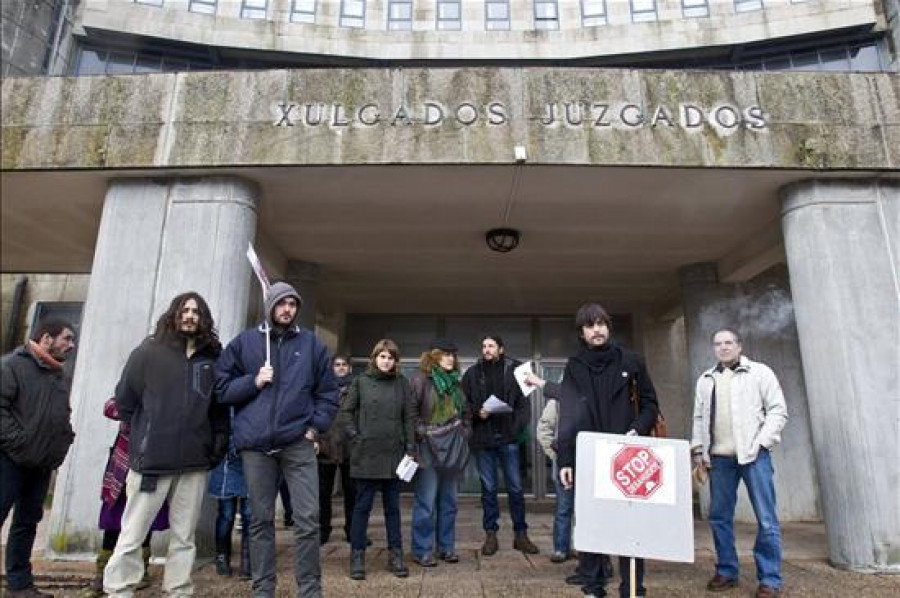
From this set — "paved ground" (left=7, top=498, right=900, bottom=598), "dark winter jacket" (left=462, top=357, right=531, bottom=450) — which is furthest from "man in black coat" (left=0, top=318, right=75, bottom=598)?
"dark winter jacket" (left=462, top=357, right=531, bottom=450)

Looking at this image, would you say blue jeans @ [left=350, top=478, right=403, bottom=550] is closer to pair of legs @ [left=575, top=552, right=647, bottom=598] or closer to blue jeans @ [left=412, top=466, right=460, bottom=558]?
blue jeans @ [left=412, top=466, right=460, bottom=558]

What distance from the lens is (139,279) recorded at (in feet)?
17.2

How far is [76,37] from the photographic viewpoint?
1256 centimetres

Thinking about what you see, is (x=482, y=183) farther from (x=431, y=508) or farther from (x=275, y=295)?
(x=431, y=508)

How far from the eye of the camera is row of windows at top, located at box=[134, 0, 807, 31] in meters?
14.4

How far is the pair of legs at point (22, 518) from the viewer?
3611mm

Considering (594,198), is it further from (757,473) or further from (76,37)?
(76,37)

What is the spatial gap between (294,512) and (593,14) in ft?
48.8

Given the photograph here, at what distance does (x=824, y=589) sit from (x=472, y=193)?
4.53 m

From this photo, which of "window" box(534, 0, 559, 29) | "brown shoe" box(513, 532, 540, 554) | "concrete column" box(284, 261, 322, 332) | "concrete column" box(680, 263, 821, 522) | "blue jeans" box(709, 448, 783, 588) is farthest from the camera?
"window" box(534, 0, 559, 29)

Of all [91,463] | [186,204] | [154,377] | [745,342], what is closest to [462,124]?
[186,204]

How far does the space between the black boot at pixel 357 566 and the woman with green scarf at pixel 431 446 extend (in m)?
0.56

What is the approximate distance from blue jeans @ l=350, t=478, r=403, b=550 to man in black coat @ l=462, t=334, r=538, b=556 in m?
0.98

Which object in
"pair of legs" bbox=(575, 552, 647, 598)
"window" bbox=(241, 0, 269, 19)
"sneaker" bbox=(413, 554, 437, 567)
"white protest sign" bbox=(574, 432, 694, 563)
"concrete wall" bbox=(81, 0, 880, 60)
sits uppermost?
"window" bbox=(241, 0, 269, 19)
